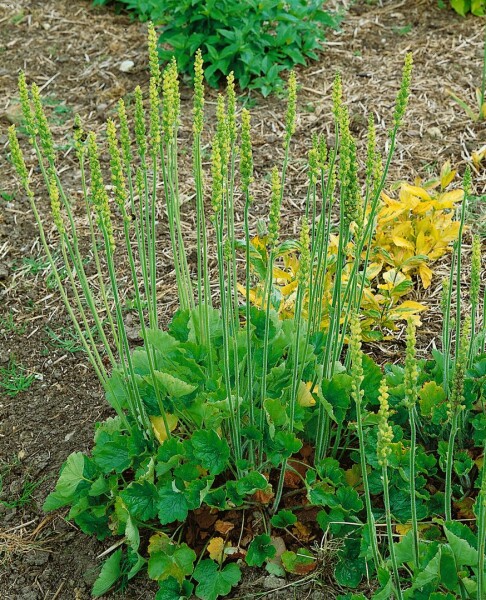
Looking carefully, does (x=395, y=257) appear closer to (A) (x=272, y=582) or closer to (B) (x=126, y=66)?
(A) (x=272, y=582)

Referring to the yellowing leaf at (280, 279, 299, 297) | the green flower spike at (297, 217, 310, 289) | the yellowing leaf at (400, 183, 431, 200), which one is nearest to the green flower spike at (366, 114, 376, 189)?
the green flower spike at (297, 217, 310, 289)

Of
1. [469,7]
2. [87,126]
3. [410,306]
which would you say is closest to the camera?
[410,306]

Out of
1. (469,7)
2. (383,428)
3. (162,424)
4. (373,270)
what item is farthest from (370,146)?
(469,7)

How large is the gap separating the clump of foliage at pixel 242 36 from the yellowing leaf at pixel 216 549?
3004mm

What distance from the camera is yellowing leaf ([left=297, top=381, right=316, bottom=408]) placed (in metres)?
2.52

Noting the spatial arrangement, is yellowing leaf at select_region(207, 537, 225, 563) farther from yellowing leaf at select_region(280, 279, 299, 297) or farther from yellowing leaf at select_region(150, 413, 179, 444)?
yellowing leaf at select_region(280, 279, 299, 297)

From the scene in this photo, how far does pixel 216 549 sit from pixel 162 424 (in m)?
0.44

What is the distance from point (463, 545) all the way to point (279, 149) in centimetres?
296

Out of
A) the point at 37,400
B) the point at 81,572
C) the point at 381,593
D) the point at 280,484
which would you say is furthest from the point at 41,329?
the point at 381,593

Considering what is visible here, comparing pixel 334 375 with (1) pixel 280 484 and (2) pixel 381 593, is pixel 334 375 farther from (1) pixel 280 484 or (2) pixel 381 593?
(2) pixel 381 593

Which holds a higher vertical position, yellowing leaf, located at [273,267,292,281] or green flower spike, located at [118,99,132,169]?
green flower spike, located at [118,99,132,169]

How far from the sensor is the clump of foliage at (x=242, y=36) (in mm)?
4594

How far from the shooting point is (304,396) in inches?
99.8

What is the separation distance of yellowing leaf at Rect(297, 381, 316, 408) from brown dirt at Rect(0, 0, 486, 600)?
0.56 meters
